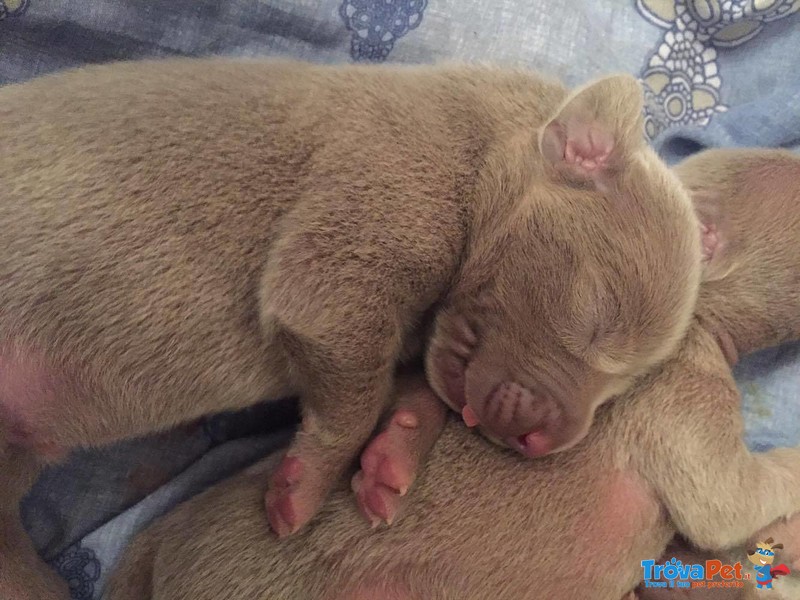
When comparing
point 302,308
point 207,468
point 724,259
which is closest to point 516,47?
point 724,259

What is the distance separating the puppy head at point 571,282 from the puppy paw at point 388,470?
0.51ft

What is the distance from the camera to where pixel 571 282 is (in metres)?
1.70

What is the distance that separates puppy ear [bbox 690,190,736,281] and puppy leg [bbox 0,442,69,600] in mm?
1770

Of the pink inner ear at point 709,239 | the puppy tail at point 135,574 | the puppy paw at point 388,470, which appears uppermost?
the pink inner ear at point 709,239

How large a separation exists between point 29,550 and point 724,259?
195cm

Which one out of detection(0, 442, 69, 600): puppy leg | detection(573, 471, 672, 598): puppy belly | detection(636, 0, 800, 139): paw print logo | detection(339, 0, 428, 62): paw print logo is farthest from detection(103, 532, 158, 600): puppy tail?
detection(636, 0, 800, 139): paw print logo

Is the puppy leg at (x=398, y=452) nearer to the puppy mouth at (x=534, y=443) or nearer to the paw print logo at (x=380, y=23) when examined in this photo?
the puppy mouth at (x=534, y=443)

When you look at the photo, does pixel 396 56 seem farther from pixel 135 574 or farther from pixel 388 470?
pixel 135 574

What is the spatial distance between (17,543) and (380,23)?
1.76m

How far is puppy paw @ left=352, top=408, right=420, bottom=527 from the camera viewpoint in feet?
Result: 5.88

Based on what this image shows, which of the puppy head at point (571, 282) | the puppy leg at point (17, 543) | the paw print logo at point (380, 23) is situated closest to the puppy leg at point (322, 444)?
the puppy head at point (571, 282)

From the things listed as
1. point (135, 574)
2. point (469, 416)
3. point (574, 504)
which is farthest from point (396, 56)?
point (135, 574)

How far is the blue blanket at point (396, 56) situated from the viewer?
2.22 metres

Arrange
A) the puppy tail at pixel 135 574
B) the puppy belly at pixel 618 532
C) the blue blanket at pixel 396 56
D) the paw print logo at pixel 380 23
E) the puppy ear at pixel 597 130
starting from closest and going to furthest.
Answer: the puppy ear at pixel 597 130 < the puppy belly at pixel 618 532 < the puppy tail at pixel 135 574 < the blue blanket at pixel 396 56 < the paw print logo at pixel 380 23
